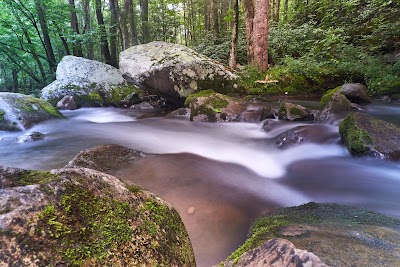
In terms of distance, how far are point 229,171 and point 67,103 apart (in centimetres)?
952

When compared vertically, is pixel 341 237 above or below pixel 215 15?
below

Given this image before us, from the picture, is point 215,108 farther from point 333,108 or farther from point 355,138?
point 355,138

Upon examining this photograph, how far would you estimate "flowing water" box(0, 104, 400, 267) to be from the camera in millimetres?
3268

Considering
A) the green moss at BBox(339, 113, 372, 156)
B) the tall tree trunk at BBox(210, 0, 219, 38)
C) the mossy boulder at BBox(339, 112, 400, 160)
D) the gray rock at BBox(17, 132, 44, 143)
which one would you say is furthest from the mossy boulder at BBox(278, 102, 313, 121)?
the tall tree trunk at BBox(210, 0, 219, 38)

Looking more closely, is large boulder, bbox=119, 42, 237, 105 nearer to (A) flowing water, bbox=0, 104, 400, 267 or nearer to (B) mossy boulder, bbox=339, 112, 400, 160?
(A) flowing water, bbox=0, 104, 400, 267

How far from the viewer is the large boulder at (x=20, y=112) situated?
315 inches

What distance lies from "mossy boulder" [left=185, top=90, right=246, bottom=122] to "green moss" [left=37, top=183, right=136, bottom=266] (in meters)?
6.70

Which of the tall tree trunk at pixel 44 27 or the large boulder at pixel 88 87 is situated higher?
the tall tree trunk at pixel 44 27

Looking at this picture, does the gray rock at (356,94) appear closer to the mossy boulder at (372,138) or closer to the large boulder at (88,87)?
the mossy boulder at (372,138)

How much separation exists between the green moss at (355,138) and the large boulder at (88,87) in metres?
9.31

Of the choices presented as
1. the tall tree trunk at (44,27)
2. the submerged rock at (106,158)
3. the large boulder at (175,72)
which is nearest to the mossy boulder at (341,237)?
the submerged rock at (106,158)

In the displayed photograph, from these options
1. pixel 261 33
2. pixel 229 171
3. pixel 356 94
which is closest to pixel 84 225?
pixel 229 171

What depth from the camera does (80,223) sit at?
135cm

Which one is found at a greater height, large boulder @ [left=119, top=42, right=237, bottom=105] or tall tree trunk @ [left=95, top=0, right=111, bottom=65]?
tall tree trunk @ [left=95, top=0, right=111, bottom=65]
